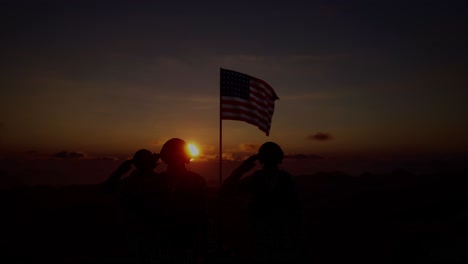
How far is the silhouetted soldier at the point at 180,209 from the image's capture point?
13.3 ft

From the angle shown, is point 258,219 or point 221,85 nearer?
point 258,219

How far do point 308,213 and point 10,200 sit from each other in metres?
12.6

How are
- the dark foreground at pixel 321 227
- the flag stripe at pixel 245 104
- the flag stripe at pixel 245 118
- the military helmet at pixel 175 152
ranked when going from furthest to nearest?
the flag stripe at pixel 245 104, the flag stripe at pixel 245 118, the dark foreground at pixel 321 227, the military helmet at pixel 175 152

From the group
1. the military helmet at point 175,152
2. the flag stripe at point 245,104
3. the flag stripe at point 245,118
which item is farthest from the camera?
the flag stripe at point 245,104

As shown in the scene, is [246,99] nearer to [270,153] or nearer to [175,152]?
[270,153]

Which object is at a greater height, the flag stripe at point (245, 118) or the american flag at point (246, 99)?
the american flag at point (246, 99)

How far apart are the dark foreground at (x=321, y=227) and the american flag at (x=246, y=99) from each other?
294cm

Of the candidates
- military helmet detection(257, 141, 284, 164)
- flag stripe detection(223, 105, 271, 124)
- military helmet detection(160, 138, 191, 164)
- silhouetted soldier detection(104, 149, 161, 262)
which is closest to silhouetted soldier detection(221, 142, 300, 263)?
military helmet detection(257, 141, 284, 164)

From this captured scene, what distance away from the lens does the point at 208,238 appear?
4.23 m

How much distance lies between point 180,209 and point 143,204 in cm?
41

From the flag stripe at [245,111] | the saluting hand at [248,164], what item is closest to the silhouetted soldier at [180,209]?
the saluting hand at [248,164]

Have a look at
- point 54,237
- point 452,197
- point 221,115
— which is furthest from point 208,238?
point 452,197

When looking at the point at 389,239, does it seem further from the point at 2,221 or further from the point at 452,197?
the point at 2,221

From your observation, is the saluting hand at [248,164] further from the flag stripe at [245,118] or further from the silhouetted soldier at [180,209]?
the flag stripe at [245,118]
